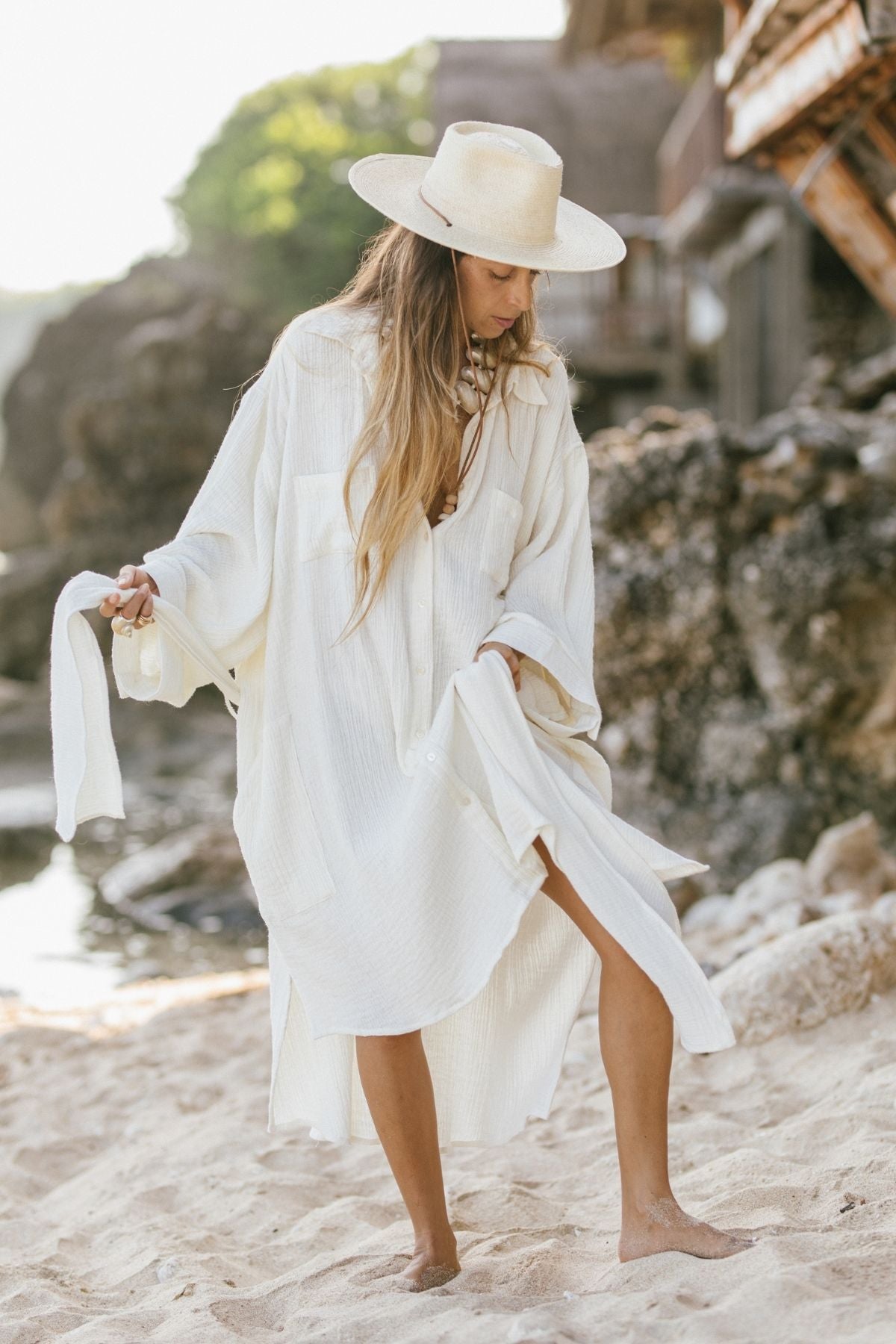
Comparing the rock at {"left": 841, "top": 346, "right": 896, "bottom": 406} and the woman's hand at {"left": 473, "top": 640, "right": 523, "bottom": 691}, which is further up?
the woman's hand at {"left": 473, "top": 640, "right": 523, "bottom": 691}

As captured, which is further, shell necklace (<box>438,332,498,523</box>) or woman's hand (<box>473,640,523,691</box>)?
shell necklace (<box>438,332,498,523</box>)

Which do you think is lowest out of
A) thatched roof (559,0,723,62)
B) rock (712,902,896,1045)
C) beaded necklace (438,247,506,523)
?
rock (712,902,896,1045)

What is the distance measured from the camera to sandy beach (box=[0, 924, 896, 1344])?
235cm

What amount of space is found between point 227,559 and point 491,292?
0.75 meters

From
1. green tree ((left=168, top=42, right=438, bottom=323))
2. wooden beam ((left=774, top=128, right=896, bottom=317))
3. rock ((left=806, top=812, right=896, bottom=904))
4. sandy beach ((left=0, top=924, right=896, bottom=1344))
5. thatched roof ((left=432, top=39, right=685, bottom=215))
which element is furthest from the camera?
green tree ((left=168, top=42, right=438, bottom=323))

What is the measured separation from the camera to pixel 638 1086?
2.57 meters

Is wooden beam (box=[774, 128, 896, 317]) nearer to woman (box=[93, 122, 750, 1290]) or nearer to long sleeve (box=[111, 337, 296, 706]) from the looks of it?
woman (box=[93, 122, 750, 1290])

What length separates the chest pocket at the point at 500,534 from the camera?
291cm

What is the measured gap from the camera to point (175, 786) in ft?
46.5

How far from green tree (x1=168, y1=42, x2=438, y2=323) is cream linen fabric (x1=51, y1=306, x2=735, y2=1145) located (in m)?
23.9

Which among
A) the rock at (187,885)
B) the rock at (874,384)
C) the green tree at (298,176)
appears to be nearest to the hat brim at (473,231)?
the rock at (187,885)

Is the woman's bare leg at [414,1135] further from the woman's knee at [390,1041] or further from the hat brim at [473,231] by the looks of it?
the hat brim at [473,231]

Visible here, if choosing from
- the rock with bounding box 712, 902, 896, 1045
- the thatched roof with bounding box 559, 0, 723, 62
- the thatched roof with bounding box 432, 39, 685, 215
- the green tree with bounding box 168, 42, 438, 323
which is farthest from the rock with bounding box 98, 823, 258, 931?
the green tree with bounding box 168, 42, 438, 323

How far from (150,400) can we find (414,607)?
69.9 ft
